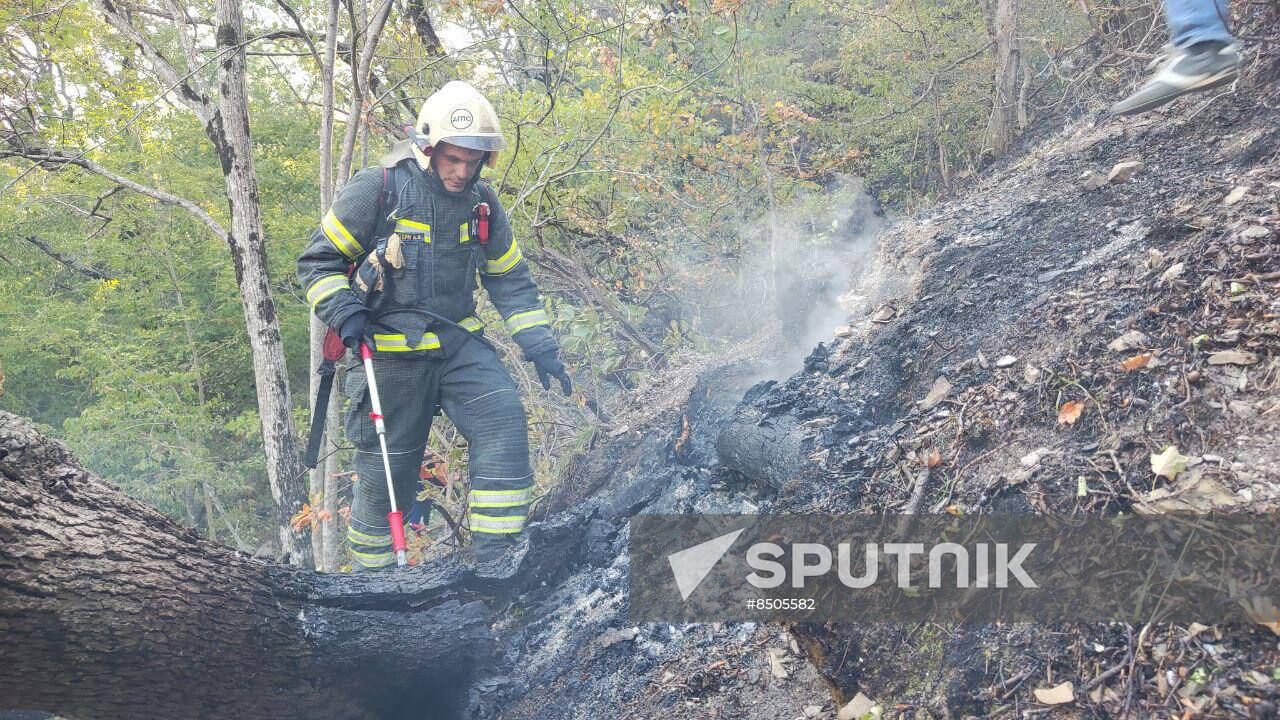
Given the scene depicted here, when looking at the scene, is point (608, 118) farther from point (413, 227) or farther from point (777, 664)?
point (777, 664)

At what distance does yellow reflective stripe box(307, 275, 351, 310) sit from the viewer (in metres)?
3.95

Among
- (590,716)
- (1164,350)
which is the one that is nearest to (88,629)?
(590,716)

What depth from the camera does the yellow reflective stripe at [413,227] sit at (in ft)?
13.3

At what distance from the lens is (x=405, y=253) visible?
4.08 metres

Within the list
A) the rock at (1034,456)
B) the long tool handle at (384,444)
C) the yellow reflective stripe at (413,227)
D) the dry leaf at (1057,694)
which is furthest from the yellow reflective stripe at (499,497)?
the dry leaf at (1057,694)

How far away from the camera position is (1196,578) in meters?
1.88

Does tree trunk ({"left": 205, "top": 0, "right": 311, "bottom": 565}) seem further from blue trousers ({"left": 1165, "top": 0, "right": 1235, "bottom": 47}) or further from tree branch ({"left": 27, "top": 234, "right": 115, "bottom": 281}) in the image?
tree branch ({"left": 27, "top": 234, "right": 115, "bottom": 281})

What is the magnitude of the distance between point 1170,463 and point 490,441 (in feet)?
9.94

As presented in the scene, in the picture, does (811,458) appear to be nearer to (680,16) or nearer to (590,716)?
(590,716)

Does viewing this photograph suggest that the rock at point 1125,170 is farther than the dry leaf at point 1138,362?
Yes

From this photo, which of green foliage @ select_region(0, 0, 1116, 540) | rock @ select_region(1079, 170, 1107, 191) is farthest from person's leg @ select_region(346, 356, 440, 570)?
rock @ select_region(1079, 170, 1107, 191)

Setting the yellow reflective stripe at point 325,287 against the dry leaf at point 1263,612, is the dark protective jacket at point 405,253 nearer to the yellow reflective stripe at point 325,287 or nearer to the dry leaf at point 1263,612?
the yellow reflective stripe at point 325,287

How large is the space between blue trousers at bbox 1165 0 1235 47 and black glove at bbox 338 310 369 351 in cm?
376

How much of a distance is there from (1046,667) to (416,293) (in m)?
3.32
